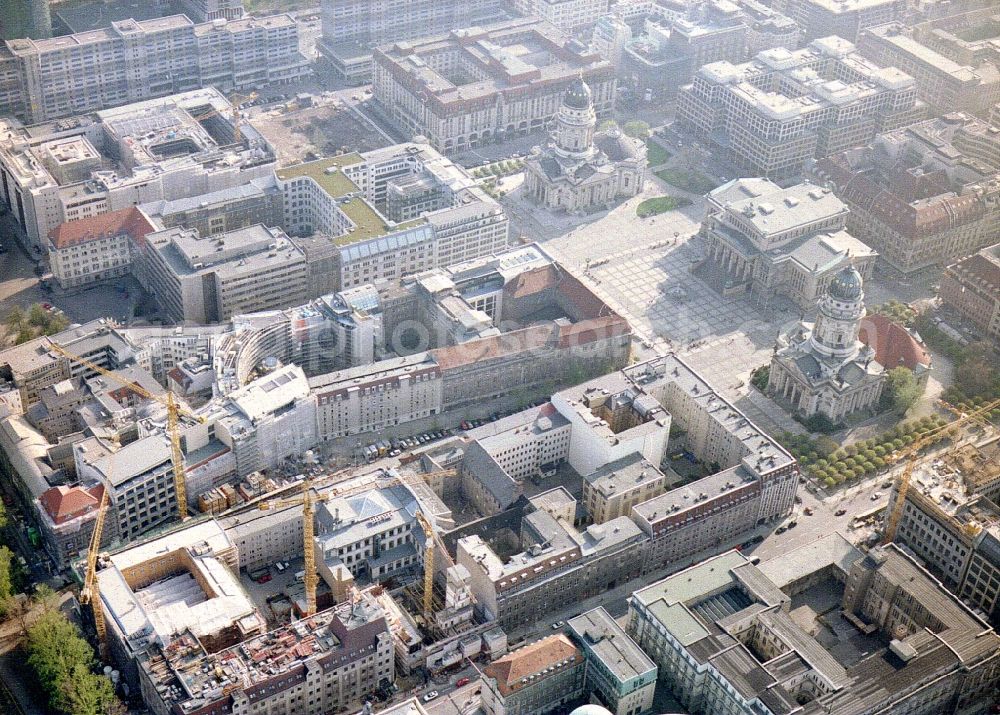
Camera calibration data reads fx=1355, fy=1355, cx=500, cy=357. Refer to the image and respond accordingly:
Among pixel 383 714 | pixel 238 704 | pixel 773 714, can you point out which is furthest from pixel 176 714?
pixel 773 714

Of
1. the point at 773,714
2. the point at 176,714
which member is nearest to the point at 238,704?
the point at 176,714

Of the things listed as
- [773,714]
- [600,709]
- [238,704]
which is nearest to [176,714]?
[238,704]

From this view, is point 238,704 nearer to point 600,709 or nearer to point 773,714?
point 600,709

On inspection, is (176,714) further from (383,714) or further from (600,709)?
(600,709)

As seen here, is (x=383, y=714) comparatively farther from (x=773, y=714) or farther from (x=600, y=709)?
(x=773, y=714)

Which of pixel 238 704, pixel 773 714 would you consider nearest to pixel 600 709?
pixel 773 714

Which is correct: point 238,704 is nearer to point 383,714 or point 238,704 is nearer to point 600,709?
point 383,714

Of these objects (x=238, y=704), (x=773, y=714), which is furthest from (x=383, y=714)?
(x=773, y=714)
